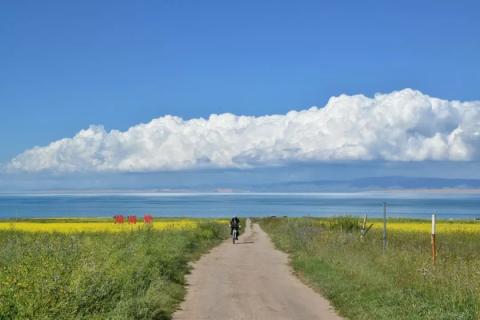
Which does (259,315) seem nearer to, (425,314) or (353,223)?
(425,314)

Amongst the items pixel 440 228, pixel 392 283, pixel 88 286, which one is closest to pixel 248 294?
pixel 392 283

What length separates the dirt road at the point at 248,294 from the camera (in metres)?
14.0

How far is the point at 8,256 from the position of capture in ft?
61.3

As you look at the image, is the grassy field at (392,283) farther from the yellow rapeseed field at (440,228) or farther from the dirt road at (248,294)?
the yellow rapeseed field at (440,228)

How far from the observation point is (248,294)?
1686 cm

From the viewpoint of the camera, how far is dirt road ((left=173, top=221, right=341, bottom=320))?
13980 millimetres

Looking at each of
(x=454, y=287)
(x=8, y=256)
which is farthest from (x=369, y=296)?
(x=8, y=256)

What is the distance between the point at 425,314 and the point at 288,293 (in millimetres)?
5471

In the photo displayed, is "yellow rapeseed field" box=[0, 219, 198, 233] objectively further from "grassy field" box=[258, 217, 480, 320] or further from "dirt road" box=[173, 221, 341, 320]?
"grassy field" box=[258, 217, 480, 320]

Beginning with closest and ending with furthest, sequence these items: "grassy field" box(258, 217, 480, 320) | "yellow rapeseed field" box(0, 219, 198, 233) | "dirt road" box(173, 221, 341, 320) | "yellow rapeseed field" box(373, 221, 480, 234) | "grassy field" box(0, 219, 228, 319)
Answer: "grassy field" box(0, 219, 228, 319) < "grassy field" box(258, 217, 480, 320) < "dirt road" box(173, 221, 341, 320) < "yellow rapeseed field" box(0, 219, 198, 233) < "yellow rapeseed field" box(373, 221, 480, 234)

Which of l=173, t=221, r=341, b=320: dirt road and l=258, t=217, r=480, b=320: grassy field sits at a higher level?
l=258, t=217, r=480, b=320: grassy field

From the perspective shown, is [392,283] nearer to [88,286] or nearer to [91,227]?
[88,286]

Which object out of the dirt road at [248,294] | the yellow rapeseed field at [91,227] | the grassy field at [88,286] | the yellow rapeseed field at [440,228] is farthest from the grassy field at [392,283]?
the yellow rapeseed field at [440,228]

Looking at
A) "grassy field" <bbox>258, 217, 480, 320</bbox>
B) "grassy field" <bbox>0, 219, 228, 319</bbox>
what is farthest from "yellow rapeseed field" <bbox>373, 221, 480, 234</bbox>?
"grassy field" <bbox>0, 219, 228, 319</bbox>
